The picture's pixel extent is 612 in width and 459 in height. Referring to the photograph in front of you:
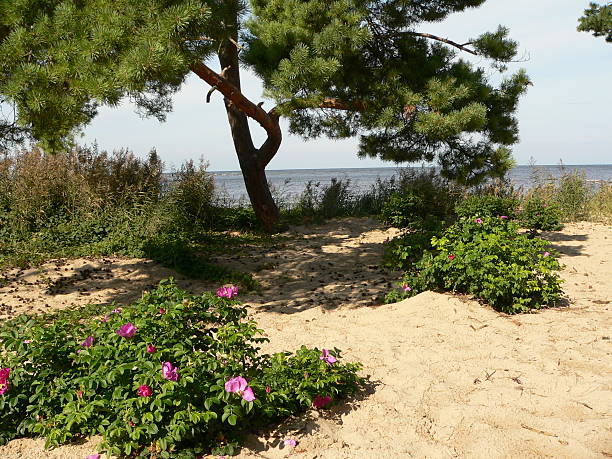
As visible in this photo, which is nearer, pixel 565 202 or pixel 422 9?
pixel 422 9

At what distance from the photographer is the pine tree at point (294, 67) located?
4414mm

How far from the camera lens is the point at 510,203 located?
339 inches

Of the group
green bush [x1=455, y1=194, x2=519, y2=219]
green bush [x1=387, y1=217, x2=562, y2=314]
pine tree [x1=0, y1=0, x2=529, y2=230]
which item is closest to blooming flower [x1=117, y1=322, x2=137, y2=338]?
pine tree [x1=0, y1=0, x2=529, y2=230]

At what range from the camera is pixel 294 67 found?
20.0 ft

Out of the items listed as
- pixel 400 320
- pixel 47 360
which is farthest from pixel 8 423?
pixel 400 320

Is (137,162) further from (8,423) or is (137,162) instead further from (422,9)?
(8,423)

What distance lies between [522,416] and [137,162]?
8.67 meters

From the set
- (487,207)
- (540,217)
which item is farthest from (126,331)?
(540,217)

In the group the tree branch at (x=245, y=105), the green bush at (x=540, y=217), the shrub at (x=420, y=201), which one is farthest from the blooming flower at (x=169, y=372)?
the green bush at (x=540, y=217)

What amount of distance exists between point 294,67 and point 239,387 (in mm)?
4391

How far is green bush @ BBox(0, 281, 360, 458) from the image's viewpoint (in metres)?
2.50

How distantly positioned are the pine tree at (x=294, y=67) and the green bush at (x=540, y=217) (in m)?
2.35

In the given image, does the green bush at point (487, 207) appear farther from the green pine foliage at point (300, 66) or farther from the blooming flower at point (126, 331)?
the blooming flower at point (126, 331)

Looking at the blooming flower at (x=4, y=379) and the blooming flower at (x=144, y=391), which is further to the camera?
the blooming flower at (x=4, y=379)
